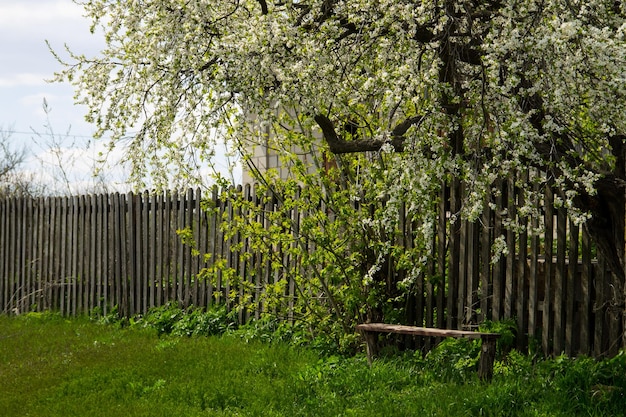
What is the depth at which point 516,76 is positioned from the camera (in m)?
6.27

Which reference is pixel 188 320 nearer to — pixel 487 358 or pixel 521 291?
pixel 521 291

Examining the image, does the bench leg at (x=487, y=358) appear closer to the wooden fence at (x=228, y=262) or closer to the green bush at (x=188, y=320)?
the wooden fence at (x=228, y=262)

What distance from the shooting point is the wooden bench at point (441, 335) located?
6.91m

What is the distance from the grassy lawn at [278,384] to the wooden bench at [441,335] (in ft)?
0.44

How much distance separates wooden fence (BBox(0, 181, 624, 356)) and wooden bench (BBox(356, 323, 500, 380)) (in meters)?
0.66

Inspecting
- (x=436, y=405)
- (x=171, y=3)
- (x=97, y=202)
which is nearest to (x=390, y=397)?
(x=436, y=405)

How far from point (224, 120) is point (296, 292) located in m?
2.36

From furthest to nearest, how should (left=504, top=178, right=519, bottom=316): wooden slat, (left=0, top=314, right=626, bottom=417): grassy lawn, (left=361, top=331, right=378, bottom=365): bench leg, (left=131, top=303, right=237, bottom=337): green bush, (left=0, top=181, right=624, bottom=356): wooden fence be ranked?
(left=131, top=303, right=237, bottom=337): green bush < (left=361, top=331, right=378, bottom=365): bench leg < (left=504, top=178, right=519, bottom=316): wooden slat < (left=0, top=181, right=624, bottom=356): wooden fence < (left=0, top=314, right=626, bottom=417): grassy lawn

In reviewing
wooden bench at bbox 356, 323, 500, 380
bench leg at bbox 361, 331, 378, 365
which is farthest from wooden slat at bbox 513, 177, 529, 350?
bench leg at bbox 361, 331, 378, 365

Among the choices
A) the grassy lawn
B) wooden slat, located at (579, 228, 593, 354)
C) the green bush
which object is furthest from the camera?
the green bush

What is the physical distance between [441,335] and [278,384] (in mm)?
1466

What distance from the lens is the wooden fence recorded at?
7305mm

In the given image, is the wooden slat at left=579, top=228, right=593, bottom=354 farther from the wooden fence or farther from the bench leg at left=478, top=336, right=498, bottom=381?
the bench leg at left=478, top=336, right=498, bottom=381

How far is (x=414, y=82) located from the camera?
22.2ft
